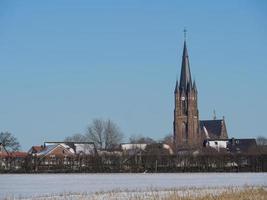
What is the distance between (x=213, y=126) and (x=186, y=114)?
15721 millimetres

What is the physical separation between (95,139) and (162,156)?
4714 centimetres

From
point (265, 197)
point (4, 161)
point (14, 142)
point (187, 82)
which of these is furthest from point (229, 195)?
point (187, 82)

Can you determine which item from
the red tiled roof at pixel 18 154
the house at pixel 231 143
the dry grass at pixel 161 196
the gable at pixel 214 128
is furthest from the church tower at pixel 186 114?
the dry grass at pixel 161 196

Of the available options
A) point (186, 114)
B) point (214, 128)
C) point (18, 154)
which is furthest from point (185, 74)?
point (18, 154)

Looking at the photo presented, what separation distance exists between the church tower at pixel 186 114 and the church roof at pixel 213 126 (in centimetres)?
999

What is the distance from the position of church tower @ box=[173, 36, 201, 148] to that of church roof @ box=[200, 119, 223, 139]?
999cm

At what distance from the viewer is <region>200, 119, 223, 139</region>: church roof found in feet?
542

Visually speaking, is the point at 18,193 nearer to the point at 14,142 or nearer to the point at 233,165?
the point at 233,165

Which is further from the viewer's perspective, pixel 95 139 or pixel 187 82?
pixel 187 82

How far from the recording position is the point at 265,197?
28.3m

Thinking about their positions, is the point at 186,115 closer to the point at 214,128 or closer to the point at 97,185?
the point at 214,128

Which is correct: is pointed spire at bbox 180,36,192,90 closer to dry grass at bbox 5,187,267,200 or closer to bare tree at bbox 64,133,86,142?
bare tree at bbox 64,133,86,142

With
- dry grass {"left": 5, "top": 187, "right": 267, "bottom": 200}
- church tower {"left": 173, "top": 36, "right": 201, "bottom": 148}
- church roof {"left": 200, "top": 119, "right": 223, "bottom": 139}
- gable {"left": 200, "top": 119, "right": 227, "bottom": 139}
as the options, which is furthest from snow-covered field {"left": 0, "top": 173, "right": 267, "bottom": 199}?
church roof {"left": 200, "top": 119, "right": 223, "bottom": 139}

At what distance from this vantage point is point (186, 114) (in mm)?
155000
